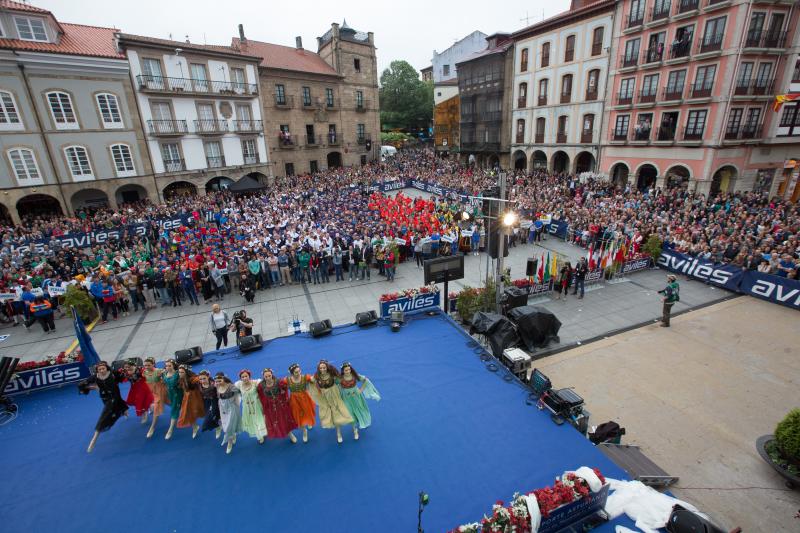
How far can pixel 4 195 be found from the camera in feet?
75.9

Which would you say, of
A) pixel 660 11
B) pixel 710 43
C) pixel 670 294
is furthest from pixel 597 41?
pixel 670 294

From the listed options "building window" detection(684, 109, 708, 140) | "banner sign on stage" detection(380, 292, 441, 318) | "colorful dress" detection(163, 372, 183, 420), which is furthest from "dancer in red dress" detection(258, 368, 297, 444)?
"building window" detection(684, 109, 708, 140)

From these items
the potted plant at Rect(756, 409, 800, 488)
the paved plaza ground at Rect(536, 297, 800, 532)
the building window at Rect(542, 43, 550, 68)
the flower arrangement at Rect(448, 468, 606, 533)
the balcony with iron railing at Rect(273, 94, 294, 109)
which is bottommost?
the paved plaza ground at Rect(536, 297, 800, 532)

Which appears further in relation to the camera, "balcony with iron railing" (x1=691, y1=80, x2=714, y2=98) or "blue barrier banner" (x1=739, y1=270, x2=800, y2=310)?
"balcony with iron railing" (x1=691, y1=80, x2=714, y2=98)

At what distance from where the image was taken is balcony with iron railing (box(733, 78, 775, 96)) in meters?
22.8

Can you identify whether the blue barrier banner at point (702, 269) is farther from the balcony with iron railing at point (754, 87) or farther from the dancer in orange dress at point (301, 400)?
the dancer in orange dress at point (301, 400)

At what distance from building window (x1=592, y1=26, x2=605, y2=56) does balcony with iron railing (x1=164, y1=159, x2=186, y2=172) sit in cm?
3367

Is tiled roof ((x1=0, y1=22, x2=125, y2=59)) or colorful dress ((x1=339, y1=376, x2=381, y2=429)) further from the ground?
tiled roof ((x1=0, y1=22, x2=125, y2=59))

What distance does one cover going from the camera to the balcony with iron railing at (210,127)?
100 feet

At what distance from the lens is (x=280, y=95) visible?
122ft

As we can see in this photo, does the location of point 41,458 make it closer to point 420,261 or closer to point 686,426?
point 686,426

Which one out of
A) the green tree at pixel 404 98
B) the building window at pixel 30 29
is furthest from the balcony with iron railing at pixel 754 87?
the green tree at pixel 404 98

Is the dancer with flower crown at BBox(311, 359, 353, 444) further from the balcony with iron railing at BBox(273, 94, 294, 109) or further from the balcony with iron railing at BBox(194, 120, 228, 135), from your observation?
the balcony with iron railing at BBox(273, 94, 294, 109)

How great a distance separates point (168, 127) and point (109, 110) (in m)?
3.68
